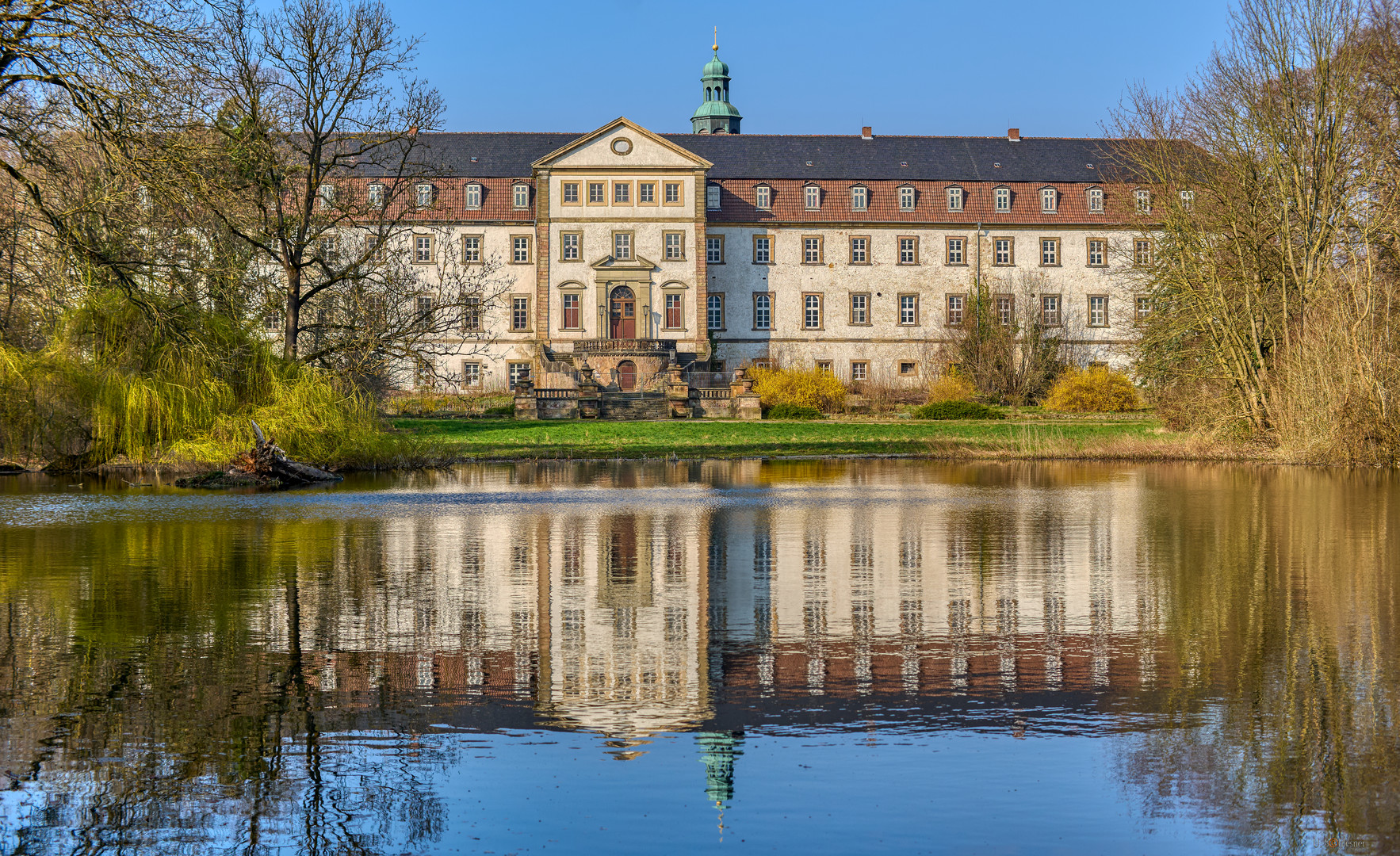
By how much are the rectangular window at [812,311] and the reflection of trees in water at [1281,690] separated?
51737 mm

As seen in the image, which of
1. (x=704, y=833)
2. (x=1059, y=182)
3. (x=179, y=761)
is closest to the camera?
(x=704, y=833)

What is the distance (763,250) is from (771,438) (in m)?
30.6

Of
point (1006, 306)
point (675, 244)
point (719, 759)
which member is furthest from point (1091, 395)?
point (719, 759)

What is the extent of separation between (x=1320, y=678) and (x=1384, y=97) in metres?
31.5

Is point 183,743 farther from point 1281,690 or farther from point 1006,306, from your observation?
point 1006,306

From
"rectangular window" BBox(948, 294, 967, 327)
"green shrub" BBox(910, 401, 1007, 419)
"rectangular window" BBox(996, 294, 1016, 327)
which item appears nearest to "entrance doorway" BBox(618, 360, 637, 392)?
"rectangular window" BBox(948, 294, 967, 327)

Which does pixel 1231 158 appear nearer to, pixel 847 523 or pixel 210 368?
pixel 847 523

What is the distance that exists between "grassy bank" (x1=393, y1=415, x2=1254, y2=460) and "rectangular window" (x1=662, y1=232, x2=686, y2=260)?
19.5m

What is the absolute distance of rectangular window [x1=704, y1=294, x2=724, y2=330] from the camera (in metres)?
66.2

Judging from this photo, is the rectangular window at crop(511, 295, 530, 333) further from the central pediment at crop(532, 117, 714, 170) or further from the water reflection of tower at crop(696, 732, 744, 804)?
the water reflection of tower at crop(696, 732, 744, 804)

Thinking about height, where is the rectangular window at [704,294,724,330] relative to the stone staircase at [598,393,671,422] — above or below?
above

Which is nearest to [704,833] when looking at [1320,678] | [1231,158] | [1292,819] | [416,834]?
[416,834]

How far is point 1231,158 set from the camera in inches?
1287

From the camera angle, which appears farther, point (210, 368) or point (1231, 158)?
point (1231, 158)
